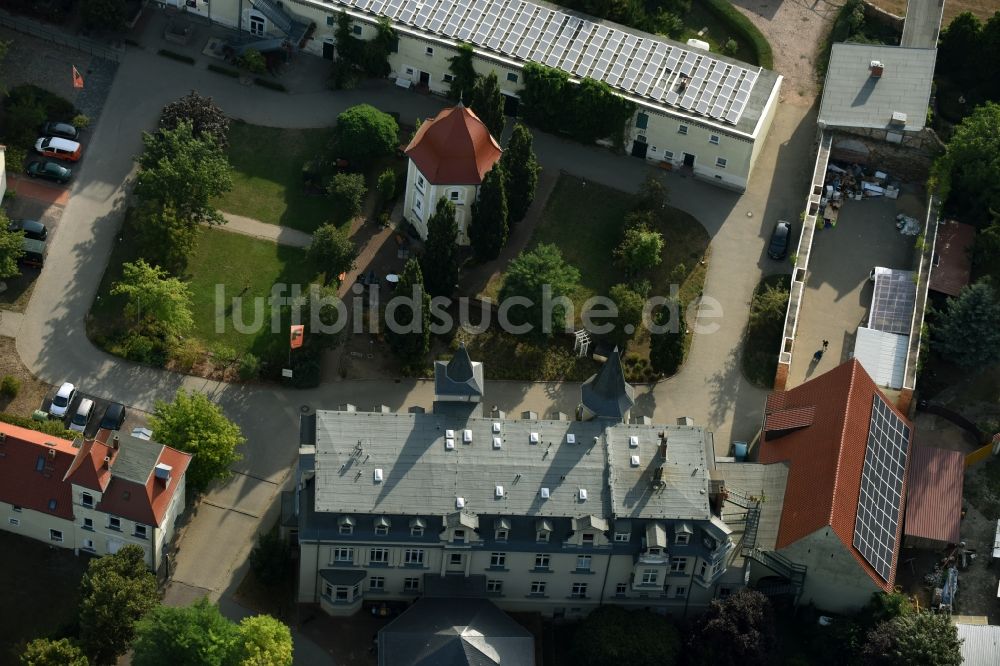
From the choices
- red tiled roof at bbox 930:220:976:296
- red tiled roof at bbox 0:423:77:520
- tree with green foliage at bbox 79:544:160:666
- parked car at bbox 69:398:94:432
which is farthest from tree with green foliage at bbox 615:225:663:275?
tree with green foliage at bbox 79:544:160:666

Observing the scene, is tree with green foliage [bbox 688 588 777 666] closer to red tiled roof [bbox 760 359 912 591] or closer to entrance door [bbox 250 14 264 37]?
red tiled roof [bbox 760 359 912 591]

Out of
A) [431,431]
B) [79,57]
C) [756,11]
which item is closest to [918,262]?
[756,11]

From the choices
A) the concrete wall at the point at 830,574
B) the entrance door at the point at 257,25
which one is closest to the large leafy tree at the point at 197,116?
the entrance door at the point at 257,25

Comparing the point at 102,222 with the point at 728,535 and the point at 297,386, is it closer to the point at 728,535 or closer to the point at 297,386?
the point at 297,386

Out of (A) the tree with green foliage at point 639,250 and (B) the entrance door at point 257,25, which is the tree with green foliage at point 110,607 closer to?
(A) the tree with green foliage at point 639,250

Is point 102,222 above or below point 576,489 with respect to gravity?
above

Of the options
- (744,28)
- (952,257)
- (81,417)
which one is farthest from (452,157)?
(952,257)
